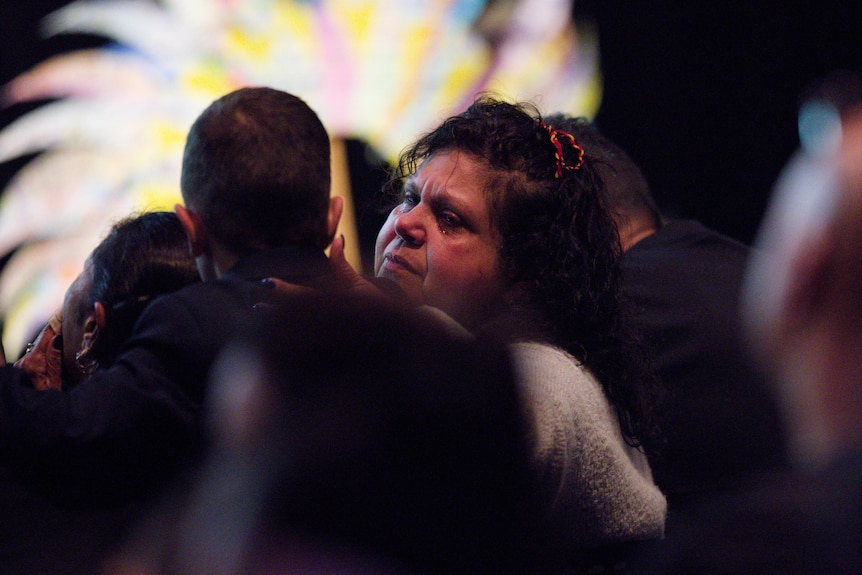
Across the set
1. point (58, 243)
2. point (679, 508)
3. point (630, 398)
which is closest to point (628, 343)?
point (630, 398)

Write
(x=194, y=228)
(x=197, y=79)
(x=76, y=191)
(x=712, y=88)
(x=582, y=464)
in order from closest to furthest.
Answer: (x=582, y=464), (x=194, y=228), (x=76, y=191), (x=197, y=79), (x=712, y=88)

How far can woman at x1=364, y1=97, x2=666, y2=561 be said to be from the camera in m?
1.23

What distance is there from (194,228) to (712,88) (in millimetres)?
3668

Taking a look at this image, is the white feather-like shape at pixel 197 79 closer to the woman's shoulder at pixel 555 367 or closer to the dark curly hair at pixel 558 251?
the dark curly hair at pixel 558 251

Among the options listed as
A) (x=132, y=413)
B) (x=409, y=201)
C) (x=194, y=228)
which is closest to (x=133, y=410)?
(x=132, y=413)

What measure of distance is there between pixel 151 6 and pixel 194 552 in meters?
3.73

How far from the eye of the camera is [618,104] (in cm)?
452

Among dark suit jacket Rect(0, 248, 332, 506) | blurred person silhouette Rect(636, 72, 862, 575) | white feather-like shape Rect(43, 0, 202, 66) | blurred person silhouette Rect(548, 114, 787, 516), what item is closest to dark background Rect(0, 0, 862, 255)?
white feather-like shape Rect(43, 0, 202, 66)

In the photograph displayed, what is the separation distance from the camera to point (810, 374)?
24.2 inches

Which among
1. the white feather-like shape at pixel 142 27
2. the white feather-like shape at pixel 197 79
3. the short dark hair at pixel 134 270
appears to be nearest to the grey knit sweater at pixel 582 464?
the short dark hair at pixel 134 270

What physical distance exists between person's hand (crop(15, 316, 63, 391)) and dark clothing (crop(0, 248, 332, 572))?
27 centimetres

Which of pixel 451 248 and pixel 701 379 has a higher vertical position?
pixel 451 248

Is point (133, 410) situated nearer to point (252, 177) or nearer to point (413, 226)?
point (252, 177)

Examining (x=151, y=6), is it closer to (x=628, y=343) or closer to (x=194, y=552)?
(x=628, y=343)
